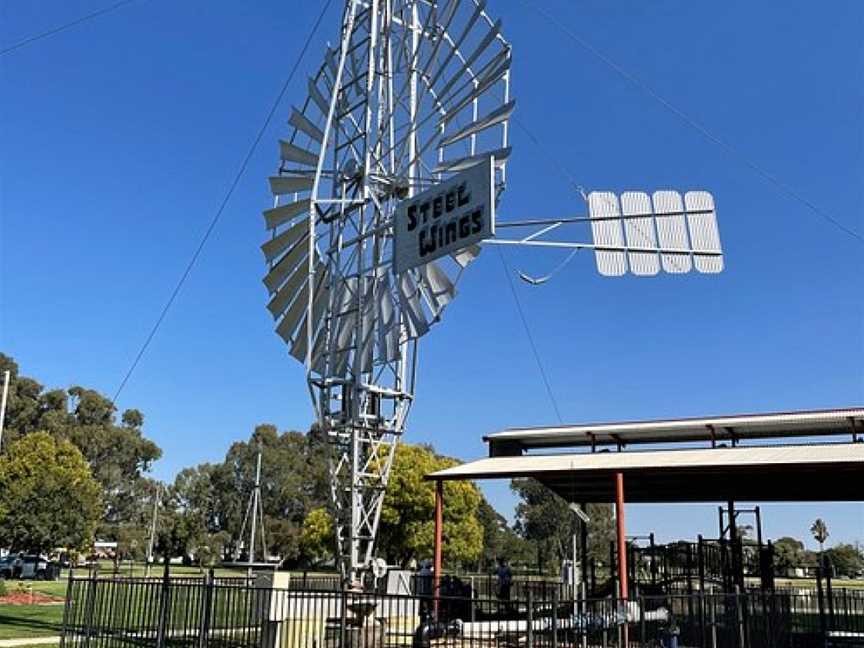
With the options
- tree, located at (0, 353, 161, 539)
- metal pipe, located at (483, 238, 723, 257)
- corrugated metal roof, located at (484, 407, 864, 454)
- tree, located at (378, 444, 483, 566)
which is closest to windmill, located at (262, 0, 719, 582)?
metal pipe, located at (483, 238, 723, 257)

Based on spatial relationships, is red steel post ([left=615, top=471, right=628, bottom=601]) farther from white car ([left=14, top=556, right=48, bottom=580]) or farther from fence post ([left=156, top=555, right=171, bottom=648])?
white car ([left=14, top=556, right=48, bottom=580])

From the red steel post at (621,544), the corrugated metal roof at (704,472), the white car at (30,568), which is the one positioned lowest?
the white car at (30,568)

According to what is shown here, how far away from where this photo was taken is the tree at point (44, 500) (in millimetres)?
51719

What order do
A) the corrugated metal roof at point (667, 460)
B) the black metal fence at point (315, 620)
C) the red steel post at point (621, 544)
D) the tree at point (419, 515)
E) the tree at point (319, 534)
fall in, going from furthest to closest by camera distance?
1. the tree at point (319, 534)
2. the tree at point (419, 515)
3. the corrugated metal roof at point (667, 460)
4. the red steel post at point (621, 544)
5. the black metal fence at point (315, 620)

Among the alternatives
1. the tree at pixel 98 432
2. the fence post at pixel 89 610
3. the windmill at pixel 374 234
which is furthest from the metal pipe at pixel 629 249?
the tree at pixel 98 432

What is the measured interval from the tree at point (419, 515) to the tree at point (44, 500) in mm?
19646

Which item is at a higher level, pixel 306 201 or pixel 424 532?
pixel 306 201

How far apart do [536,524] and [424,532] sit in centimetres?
4675

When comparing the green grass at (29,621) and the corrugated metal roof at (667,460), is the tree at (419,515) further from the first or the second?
the corrugated metal roof at (667,460)

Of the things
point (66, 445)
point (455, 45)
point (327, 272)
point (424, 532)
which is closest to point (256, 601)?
point (327, 272)

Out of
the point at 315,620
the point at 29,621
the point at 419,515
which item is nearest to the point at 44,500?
the point at 419,515

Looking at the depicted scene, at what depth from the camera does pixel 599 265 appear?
1647 cm

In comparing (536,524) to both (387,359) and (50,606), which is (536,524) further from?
(387,359)

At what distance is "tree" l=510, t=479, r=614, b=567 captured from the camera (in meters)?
92.1
